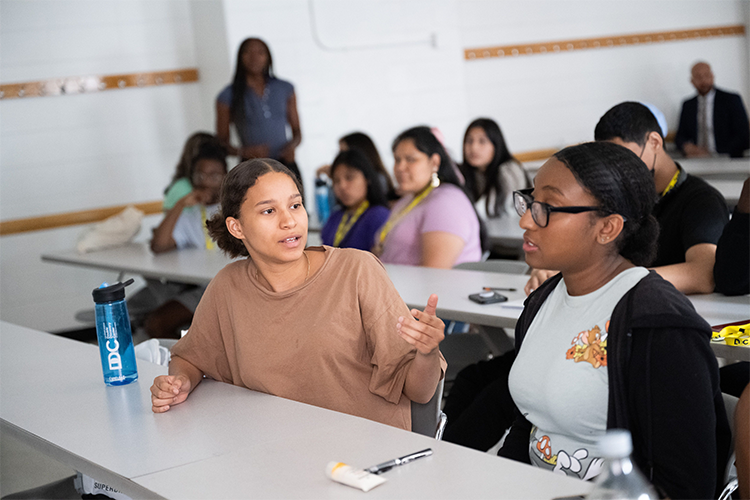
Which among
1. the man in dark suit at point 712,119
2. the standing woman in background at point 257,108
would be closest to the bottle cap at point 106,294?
the standing woman in background at point 257,108

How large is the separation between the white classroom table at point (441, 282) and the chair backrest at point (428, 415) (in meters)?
0.58

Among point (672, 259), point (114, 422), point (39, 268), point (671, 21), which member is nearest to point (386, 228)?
point (672, 259)

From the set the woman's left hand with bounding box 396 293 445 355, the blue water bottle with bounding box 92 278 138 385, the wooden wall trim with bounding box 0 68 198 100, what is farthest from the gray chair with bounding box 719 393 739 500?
the wooden wall trim with bounding box 0 68 198 100

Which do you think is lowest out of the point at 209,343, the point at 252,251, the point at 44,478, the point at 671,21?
the point at 44,478

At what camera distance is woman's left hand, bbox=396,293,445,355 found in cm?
163

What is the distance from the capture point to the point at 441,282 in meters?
2.97

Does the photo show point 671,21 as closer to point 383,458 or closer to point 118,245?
point 118,245

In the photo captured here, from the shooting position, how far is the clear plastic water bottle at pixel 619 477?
95 cm

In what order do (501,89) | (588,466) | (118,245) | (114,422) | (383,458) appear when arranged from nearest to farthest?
(383,458), (588,466), (114,422), (118,245), (501,89)

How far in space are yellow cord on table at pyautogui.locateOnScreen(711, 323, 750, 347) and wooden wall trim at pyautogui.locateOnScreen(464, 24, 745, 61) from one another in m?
5.33

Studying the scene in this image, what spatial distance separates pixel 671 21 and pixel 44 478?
697 cm

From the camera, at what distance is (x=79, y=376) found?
2.15 metres

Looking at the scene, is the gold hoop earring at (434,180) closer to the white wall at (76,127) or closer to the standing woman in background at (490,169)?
the standing woman in background at (490,169)

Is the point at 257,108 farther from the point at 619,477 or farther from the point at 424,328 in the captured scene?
the point at 619,477
